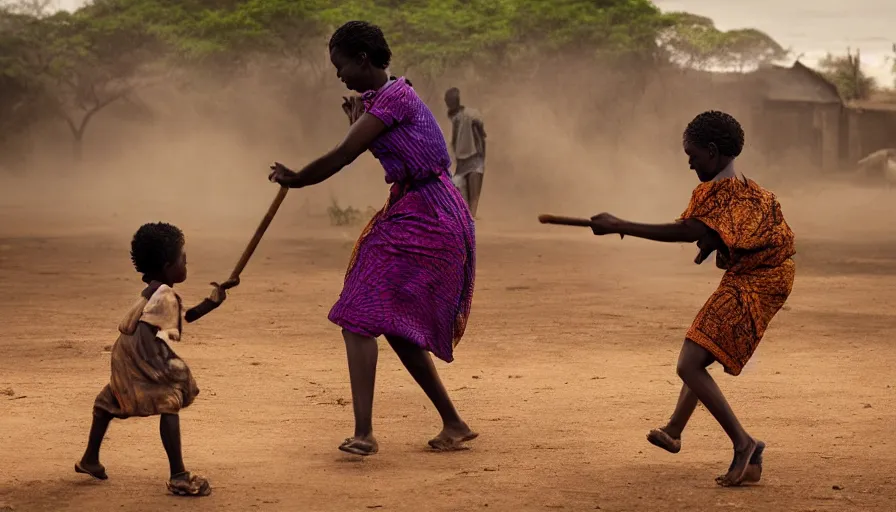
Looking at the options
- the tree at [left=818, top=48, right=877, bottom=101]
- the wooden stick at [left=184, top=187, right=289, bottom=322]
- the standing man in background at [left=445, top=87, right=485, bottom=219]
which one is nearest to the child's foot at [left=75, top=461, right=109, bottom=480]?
the wooden stick at [left=184, top=187, right=289, bottom=322]

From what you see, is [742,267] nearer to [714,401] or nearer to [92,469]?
[714,401]

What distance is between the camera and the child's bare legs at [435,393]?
5590mm

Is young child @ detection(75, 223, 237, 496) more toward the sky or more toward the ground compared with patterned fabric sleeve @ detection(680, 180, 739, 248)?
more toward the ground

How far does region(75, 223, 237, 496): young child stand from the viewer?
470cm

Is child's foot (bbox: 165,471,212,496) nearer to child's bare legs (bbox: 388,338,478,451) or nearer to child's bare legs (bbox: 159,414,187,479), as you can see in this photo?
child's bare legs (bbox: 159,414,187,479)

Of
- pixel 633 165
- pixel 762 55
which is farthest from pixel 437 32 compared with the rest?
pixel 762 55

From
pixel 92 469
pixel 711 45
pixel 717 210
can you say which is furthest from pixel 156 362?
Answer: pixel 711 45

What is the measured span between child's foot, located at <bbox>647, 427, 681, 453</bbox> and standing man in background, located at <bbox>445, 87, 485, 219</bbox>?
11.0 m

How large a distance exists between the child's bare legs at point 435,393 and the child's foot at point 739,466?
3.91 ft

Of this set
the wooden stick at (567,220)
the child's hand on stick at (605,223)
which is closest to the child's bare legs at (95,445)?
the wooden stick at (567,220)

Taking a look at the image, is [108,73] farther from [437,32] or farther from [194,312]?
[194,312]

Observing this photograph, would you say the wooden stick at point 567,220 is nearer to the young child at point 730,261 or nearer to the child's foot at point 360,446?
the young child at point 730,261

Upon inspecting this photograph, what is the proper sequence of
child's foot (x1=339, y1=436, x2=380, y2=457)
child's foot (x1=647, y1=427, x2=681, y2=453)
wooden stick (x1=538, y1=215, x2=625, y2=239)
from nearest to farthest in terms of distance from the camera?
wooden stick (x1=538, y1=215, x2=625, y2=239) < child's foot (x1=647, y1=427, x2=681, y2=453) < child's foot (x1=339, y1=436, x2=380, y2=457)

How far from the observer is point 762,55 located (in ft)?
207
